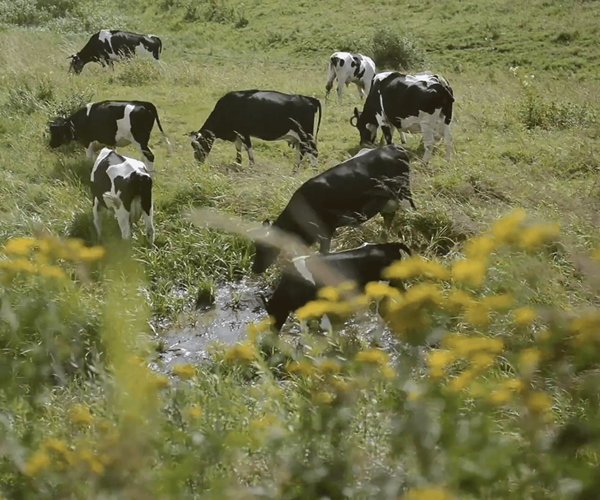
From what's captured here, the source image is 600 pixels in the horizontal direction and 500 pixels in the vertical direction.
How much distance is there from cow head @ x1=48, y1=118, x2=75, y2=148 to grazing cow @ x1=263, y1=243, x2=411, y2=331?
4.99 meters

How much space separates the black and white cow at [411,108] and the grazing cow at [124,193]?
365cm

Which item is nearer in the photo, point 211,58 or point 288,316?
point 288,316

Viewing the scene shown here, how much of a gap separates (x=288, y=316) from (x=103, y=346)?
153 cm

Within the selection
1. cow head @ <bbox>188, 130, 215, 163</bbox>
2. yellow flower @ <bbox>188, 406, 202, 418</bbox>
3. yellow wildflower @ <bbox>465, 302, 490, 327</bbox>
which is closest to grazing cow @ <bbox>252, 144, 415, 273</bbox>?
cow head @ <bbox>188, 130, 215, 163</bbox>

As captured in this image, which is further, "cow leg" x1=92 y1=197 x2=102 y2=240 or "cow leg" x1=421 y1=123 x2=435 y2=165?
"cow leg" x1=421 y1=123 x2=435 y2=165

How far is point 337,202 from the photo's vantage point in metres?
6.51

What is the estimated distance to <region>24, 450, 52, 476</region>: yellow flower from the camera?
238cm

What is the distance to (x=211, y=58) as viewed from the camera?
2009 cm

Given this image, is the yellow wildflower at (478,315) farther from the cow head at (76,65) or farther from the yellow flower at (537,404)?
the cow head at (76,65)

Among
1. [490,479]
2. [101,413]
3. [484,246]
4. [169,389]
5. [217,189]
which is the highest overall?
[484,246]

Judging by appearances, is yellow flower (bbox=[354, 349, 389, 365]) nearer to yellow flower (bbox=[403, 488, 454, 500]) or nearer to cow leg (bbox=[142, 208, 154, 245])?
yellow flower (bbox=[403, 488, 454, 500])

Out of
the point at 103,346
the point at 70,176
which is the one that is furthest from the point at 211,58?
the point at 103,346

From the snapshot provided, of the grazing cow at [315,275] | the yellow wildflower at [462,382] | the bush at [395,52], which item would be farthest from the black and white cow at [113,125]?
the bush at [395,52]

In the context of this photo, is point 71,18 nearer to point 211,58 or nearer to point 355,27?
point 211,58
